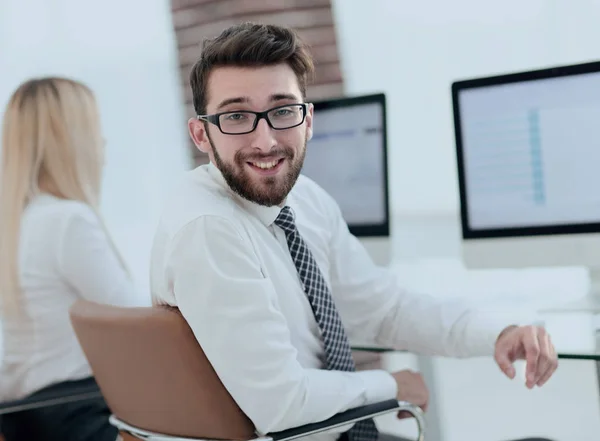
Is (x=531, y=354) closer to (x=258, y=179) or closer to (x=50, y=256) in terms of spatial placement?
(x=258, y=179)

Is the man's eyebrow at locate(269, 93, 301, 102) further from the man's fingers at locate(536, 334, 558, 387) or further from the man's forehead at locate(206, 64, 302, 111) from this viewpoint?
the man's fingers at locate(536, 334, 558, 387)

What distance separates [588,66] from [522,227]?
45 cm

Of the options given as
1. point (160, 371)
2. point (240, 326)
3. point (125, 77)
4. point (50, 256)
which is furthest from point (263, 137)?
point (125, 77)

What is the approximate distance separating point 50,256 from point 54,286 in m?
0.09

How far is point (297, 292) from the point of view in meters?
1.75

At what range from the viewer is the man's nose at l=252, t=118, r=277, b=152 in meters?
1.66

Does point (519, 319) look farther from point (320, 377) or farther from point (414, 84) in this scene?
point (414, 84)

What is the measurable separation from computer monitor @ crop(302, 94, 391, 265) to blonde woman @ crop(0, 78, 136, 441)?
28.4 inches

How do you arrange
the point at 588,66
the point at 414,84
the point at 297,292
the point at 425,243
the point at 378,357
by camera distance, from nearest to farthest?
1. the point at 297,292
2. the point at 588,66
3. the point at 425,243
4. the point at 378,357
5. the point at 414,84

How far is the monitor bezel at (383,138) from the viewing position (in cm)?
261

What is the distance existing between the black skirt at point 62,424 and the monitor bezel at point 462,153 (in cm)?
110

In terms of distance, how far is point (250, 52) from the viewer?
1.66 meters

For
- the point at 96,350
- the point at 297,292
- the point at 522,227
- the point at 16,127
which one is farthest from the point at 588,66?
the point at 16,127

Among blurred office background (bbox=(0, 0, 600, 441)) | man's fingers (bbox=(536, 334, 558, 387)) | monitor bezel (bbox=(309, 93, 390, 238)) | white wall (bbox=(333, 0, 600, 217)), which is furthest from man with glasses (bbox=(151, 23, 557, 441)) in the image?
white wall (bbox=(333, 0, 600, 217))
